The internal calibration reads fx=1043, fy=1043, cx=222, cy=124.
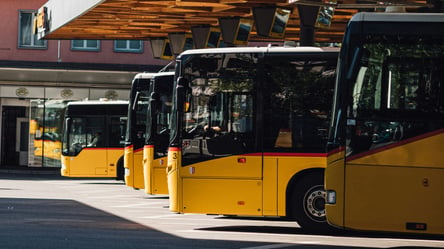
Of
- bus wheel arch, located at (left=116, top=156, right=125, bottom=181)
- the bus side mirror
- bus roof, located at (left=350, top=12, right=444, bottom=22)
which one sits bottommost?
bus wheel arch, located at (left=116, top=156, right=125, bottom=181)

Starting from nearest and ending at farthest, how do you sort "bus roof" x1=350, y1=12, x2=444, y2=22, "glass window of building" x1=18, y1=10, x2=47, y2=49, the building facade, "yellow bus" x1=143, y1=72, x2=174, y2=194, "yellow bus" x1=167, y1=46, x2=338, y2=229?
"bus roof" x1=350, y1=12, x2=444, y2=22 < "yellow bus" x1=167, y1=46, x2=338, y2=229 < "yellow bus" x1=143, y1=72, x2=174, y2=194 < the building facade < "glass window of building" x1=18, y1=10, x2=47, y2=49

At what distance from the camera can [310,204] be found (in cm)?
1619

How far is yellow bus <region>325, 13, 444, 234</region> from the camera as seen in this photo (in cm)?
1280

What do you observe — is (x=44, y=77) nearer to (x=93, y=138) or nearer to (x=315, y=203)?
(x=93, y=138)

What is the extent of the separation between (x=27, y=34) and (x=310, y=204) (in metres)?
31.1

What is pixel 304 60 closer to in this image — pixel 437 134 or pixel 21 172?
pixel 437 134

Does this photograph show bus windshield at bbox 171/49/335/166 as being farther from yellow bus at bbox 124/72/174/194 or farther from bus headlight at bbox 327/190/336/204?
yellow bus at bbox 124/72/174/194

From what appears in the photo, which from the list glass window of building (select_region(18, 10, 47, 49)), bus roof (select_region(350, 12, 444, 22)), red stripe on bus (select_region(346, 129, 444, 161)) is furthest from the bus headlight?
glass window of building (select_region(18, 10, 47, 49))

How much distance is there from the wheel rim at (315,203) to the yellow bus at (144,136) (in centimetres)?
546

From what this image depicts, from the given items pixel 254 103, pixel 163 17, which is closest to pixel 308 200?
pixel 254 103

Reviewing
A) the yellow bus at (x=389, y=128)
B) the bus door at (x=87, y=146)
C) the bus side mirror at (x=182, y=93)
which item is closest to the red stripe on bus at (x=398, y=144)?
the yellow bus at (x=389, y=128)

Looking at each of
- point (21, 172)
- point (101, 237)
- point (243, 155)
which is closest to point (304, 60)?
point (243, 155)

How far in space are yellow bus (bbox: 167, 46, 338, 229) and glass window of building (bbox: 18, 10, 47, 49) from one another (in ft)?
98.1

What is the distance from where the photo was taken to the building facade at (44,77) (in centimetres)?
4412
